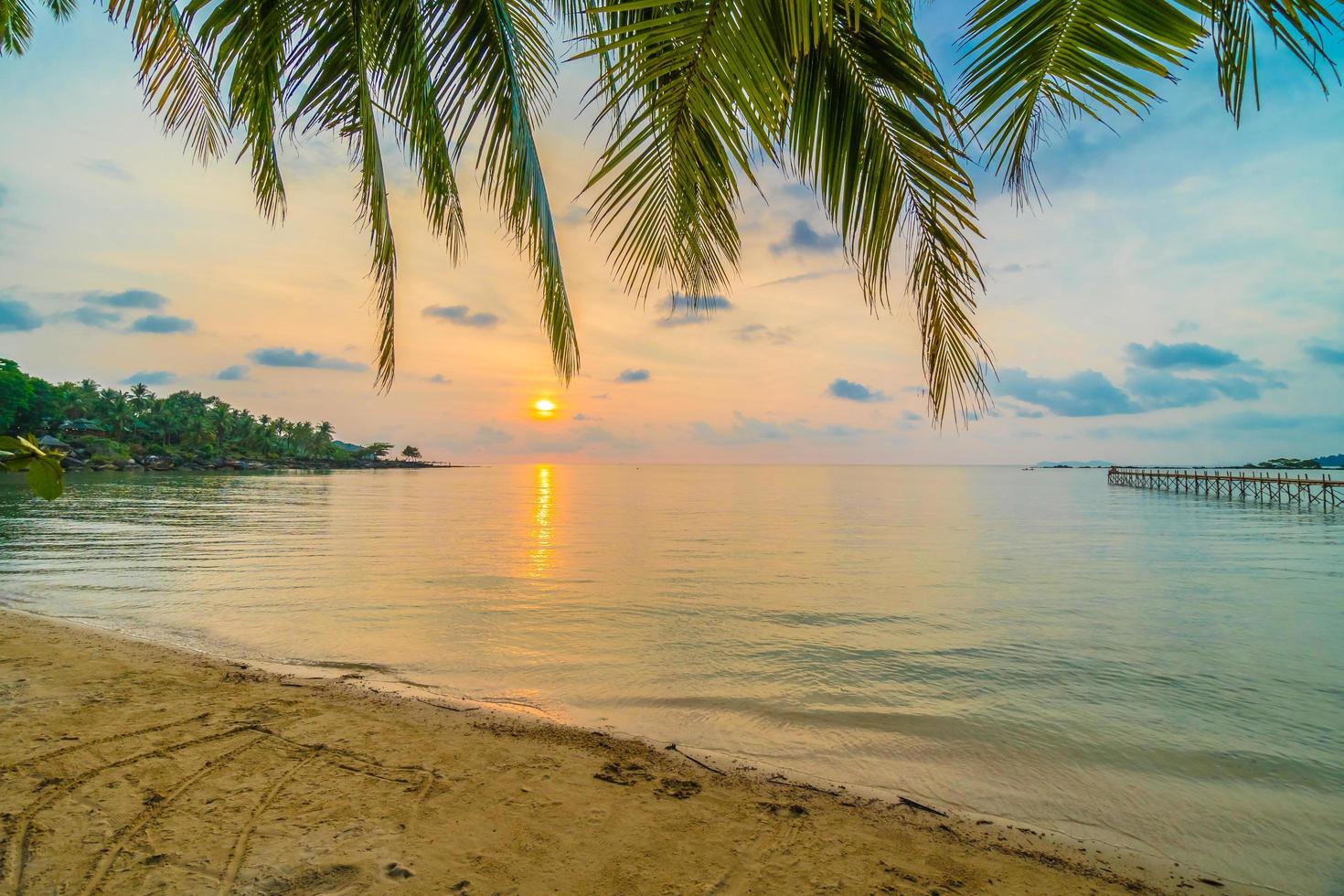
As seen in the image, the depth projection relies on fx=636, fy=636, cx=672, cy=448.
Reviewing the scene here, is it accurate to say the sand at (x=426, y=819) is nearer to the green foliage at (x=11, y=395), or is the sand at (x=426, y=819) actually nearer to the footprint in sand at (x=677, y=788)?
the footprint in sand at (x=677, y=788)

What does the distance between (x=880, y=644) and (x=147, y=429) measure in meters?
110

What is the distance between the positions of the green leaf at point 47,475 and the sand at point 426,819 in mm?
2534

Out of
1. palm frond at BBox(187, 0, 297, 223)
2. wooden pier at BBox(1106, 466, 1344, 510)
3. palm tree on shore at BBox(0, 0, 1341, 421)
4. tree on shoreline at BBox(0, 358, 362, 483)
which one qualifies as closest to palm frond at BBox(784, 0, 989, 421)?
palm tree on shore at BBox(0, 0, 1341, 421)

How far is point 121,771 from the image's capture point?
3820mm

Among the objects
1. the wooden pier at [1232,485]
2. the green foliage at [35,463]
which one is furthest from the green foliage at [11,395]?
the wooden pier at [1232,485]

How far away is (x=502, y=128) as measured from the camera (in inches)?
140

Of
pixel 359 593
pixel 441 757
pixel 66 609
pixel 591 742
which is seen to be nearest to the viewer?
pixel 441 757

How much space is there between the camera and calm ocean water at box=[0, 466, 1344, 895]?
511 centimetres

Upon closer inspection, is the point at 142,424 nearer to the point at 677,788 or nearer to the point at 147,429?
the point at 147,429

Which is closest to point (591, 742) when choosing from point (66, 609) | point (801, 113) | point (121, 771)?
point (121, 771)

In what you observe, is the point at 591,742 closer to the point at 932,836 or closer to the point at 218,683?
the point at 932,836

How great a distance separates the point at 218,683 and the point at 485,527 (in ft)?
73.9

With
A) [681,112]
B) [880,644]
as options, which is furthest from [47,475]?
[880,644]

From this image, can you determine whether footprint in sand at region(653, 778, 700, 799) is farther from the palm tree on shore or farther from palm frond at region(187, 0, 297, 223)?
palm frond at region(187, 0, 297, 223)
